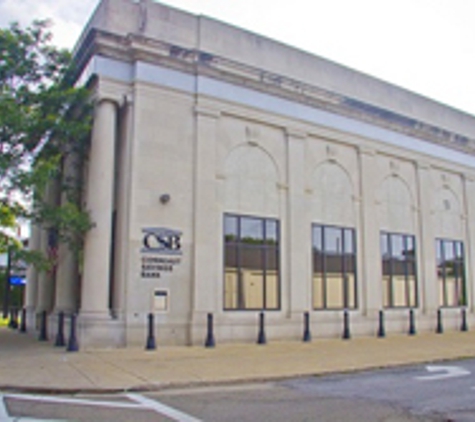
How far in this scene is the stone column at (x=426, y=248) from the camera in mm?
23047

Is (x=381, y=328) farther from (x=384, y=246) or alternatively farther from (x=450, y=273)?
(x=450, y=273)

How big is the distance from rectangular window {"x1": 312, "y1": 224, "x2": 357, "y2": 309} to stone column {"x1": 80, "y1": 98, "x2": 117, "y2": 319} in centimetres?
783

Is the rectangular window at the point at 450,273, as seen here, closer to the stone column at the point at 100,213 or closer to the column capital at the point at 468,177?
the column capital at the point at 468,177

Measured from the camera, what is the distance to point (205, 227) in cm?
1692

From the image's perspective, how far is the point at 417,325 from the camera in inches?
875

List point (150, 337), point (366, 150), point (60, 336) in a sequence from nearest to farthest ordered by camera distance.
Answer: point (150, 337), point (60, 336), point (366, 150)

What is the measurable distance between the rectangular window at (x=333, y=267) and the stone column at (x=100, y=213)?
783cm

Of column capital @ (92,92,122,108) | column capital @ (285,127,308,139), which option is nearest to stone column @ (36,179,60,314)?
column capital @ (92,92,122,108)

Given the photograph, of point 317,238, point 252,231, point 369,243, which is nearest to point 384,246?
point 369,243

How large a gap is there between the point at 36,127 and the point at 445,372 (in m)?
12.1

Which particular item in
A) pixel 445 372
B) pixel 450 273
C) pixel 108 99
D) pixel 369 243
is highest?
pixel 108 99

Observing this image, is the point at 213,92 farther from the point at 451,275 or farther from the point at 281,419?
the point at 451,275

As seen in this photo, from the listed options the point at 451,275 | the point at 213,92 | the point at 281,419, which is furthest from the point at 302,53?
the point at 281,419

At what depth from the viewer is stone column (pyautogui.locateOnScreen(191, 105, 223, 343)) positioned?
53.7ft
